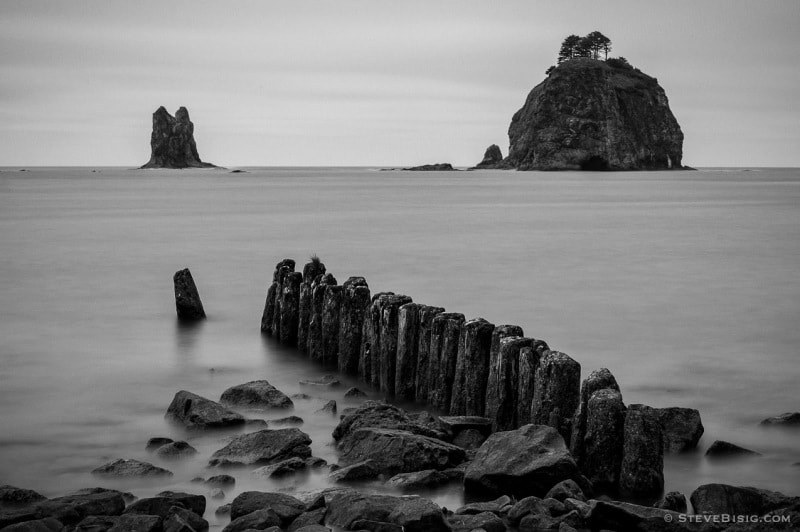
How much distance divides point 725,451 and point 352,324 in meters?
4.55

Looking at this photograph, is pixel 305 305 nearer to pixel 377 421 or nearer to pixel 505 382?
pixel 377 421

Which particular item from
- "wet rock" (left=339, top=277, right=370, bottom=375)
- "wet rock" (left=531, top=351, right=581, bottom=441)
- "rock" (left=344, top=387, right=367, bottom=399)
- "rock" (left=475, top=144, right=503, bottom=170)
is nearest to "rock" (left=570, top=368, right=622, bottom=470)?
"wet rock" (left=531, top=351, right=581, bottom=441)

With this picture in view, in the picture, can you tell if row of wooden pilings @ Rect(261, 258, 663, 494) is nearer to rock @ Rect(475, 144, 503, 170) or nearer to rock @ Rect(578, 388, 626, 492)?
rock @ Rect(578, 388, 626, 492)

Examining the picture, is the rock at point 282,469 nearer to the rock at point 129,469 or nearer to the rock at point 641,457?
the rock at point 129,469

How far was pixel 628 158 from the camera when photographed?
13450 centimetres

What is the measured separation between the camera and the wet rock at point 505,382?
304 inches

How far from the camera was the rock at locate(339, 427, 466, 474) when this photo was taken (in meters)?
7.00

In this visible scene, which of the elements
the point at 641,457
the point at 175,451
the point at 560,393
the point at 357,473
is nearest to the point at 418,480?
the point at 357,473

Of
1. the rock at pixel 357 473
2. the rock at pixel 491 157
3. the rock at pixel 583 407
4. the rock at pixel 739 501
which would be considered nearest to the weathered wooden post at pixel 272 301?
the rock at pixel 357 473

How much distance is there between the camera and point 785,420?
8.36m

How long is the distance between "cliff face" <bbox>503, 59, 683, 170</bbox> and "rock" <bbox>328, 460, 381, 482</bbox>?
406 feet

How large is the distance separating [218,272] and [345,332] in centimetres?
1099

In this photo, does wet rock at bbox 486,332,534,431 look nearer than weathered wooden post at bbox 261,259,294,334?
Yes

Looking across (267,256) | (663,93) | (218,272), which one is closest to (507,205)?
(267,256)
